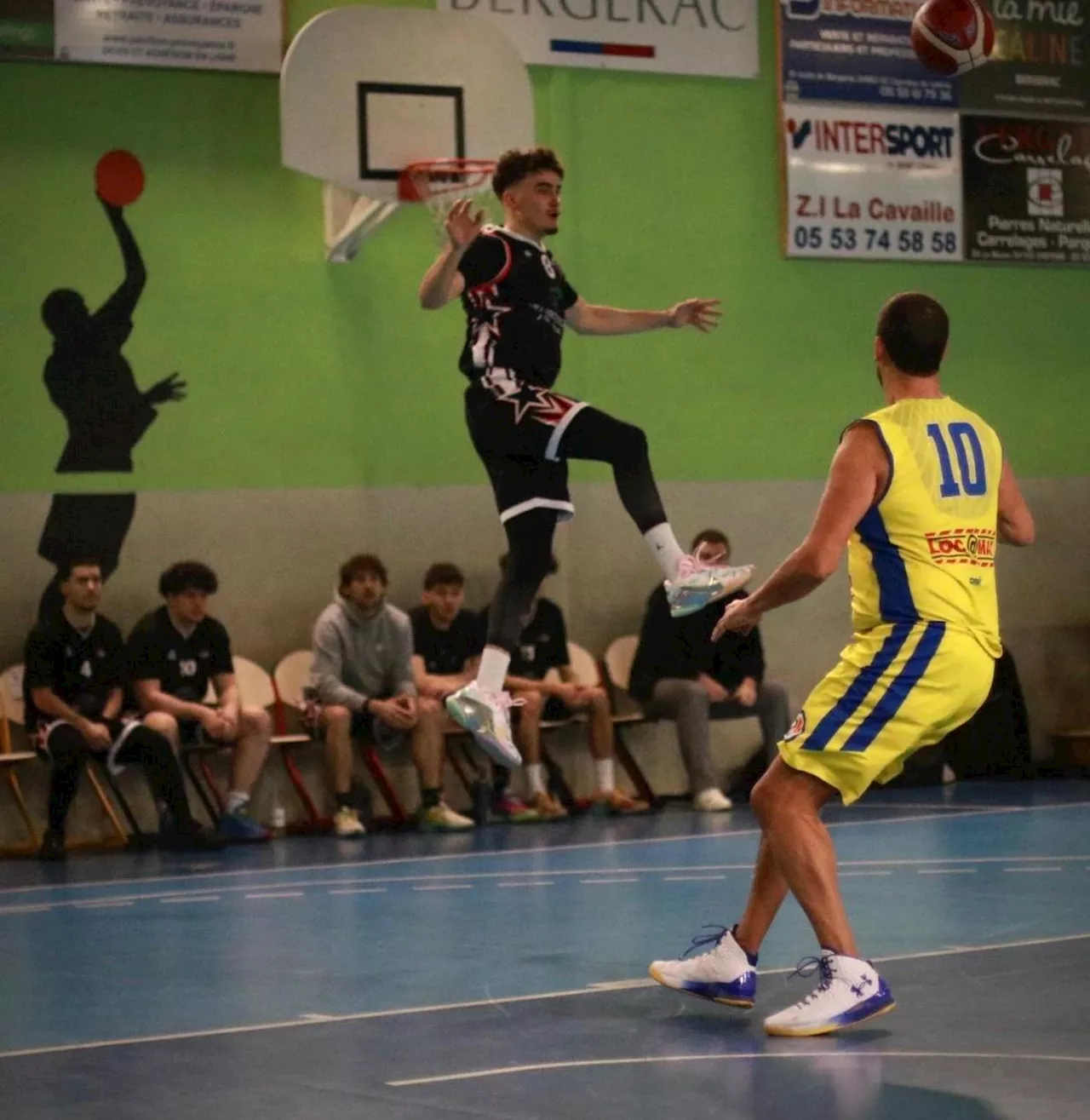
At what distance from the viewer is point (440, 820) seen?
38.4 feet

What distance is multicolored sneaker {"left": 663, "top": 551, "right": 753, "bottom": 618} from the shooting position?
7.16 meters

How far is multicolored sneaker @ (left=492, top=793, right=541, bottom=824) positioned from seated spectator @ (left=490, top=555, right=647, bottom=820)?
8 cm

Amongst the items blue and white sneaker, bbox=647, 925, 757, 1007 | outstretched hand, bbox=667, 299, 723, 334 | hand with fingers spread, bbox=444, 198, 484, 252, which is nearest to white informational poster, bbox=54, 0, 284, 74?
outstretched hand, bbox=667, 299, 723, 334

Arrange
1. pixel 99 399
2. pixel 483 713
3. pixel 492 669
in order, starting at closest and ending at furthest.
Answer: pixel 483 713
pixel 492 669
pixel 99 399

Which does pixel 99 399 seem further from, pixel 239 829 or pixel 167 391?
pixel 239 829

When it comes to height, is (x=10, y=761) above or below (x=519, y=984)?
above

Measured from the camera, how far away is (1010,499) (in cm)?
556

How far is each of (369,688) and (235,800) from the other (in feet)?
3.49

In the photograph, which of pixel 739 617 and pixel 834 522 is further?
pixel 739 617

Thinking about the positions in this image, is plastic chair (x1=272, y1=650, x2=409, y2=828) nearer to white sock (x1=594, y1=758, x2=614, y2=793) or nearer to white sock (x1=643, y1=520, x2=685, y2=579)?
white sock (x1=594, y1=758, x2=614, y2=793)

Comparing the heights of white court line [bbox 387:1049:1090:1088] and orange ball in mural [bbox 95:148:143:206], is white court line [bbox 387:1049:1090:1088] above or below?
below

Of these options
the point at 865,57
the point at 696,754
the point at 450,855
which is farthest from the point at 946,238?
the point at 450,855

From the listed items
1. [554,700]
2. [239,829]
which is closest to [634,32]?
[554,700]

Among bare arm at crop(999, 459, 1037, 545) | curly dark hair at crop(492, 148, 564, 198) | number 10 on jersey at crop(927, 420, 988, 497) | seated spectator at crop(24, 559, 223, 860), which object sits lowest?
seated spectator at crop(24, 559, 223, 860)
